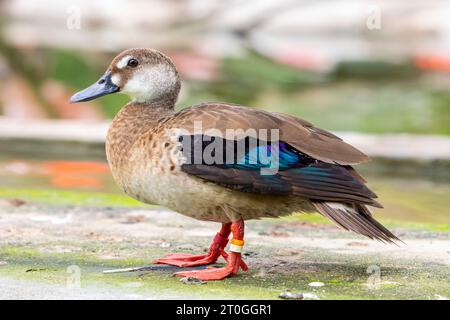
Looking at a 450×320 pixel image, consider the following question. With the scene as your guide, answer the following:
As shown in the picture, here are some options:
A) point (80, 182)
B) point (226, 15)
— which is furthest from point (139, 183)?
point (226, 15)

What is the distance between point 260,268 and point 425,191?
4.08 meters

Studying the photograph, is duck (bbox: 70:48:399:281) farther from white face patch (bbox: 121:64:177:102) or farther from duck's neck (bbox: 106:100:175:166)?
white face patch (bbox: 121:64:177:102)

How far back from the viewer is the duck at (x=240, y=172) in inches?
175

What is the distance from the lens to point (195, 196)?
14.8 feet

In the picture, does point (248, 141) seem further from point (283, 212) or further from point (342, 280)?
point (342, 280)

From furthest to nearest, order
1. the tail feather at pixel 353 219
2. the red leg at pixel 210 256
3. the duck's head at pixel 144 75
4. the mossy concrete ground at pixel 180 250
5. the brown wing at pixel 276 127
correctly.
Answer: the duck's head at pixel 144 75 < the red leg at pixel 210 256 < the brown wing at pixel 276 127 < the tail feather at pixel 353 219 < the mossy concrete ground at pixel 180 250

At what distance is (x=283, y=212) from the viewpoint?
463 centimetres

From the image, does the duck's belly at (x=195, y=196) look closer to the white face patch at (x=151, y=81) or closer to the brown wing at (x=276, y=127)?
the brown wing at (x=276, y=127)

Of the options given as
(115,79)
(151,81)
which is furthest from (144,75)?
(115,79)

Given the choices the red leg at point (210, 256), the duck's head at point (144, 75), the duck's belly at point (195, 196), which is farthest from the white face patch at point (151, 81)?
the red leg at point (210, 256)

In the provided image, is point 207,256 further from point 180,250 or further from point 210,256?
point 180,250

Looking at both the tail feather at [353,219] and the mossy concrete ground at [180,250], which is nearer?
the mossy concrete ground at [180,250]

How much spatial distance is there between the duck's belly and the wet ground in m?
0.31

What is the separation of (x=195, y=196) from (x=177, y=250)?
828 mm
